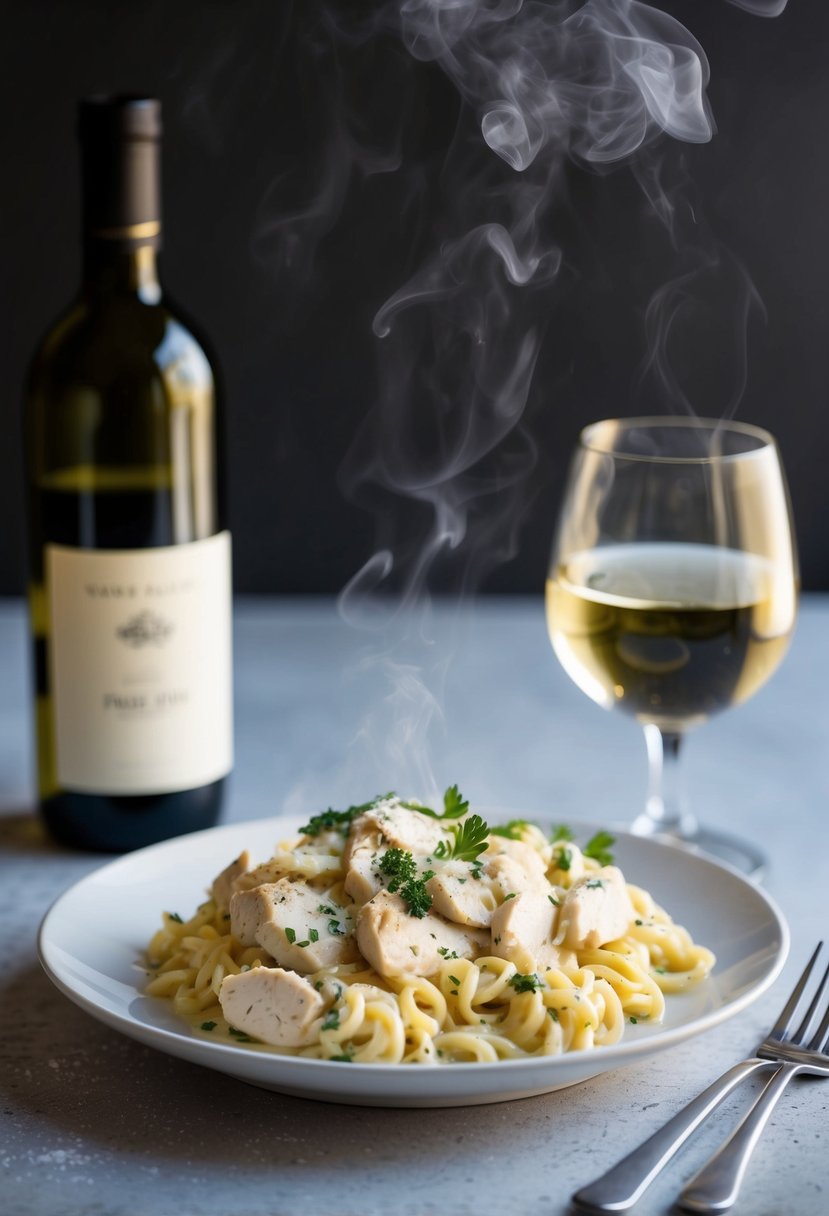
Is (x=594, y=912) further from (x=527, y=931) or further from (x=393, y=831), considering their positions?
(x=393, y=831)

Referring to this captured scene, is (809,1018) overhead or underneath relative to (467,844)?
underneath

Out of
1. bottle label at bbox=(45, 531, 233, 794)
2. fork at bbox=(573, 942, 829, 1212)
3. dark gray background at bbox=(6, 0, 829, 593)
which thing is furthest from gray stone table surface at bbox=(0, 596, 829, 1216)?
dark gray background at bbox=(6, 0, 829, 593)

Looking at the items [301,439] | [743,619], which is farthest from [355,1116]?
[301,439]

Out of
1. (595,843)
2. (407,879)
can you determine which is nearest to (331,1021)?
(407,879)

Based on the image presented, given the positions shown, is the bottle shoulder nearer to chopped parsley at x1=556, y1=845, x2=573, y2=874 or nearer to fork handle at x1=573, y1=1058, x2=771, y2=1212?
chopped parsley at x1=556, y1=845, x2=573, y2=874

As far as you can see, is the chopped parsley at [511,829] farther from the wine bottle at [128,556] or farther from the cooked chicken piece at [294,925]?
the wine bottle at [128,556]

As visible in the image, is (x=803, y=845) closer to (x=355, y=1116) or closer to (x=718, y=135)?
(x=355, y=1116)
